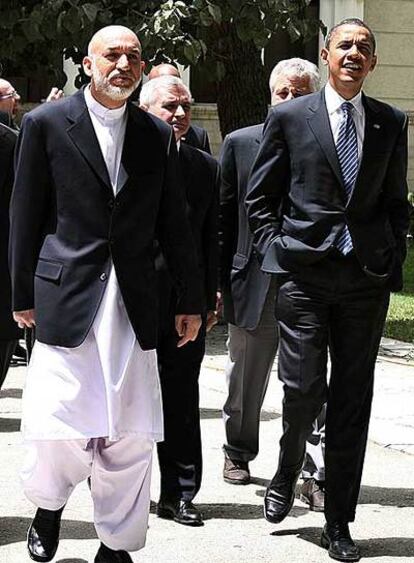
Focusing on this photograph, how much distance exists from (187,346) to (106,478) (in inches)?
48.1

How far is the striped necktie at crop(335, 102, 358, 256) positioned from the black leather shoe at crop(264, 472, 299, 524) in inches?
40.6

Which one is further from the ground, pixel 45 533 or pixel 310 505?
pixel 45 533

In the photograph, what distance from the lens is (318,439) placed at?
6742 mm

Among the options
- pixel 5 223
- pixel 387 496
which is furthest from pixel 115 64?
pixel 387 496

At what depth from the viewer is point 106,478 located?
17.3 feet

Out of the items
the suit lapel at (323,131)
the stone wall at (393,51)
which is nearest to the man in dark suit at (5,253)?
the suit lapel at (323,131)

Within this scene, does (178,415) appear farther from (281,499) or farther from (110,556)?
(110,556)

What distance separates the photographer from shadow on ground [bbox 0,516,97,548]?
587 centimetres

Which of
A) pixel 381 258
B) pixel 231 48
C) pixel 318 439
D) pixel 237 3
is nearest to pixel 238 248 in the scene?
pixel 318 439

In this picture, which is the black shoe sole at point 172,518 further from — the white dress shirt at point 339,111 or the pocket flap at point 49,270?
the white dress shirt at point 339,111

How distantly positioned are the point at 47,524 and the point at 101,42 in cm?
188

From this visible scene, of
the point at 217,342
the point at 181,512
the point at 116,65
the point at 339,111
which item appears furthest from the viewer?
the point at 217,342

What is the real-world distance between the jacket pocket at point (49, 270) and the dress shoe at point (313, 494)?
1951 millimetres

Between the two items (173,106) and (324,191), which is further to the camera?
(173,106)
